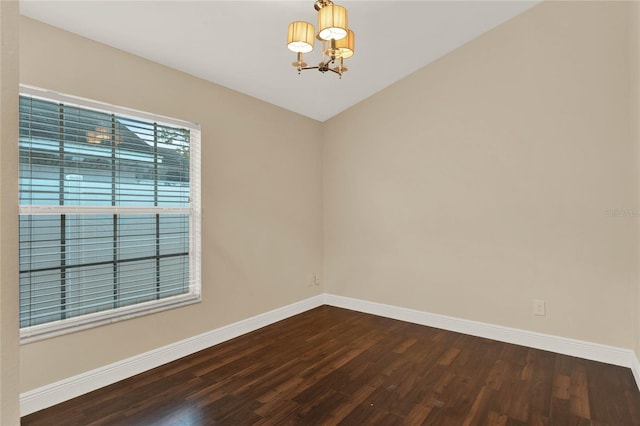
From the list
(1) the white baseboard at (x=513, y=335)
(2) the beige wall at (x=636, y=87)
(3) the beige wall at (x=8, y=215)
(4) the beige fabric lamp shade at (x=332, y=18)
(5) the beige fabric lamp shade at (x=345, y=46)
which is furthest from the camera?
(1) the white baseboard at (x=513, y=335)

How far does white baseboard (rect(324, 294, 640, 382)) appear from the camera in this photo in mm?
2770

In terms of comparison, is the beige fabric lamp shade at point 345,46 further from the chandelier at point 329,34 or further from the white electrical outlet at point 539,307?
the white electrical outlet at point 539,307

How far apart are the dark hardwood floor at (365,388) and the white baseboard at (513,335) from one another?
0.09m

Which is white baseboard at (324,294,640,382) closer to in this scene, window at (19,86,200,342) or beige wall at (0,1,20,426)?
window at (19,86,200,342)

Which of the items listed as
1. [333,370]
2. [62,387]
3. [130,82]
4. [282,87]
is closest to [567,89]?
[282,87]

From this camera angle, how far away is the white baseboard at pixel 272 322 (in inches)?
87.2

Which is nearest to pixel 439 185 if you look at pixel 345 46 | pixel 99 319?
pixel 345 46

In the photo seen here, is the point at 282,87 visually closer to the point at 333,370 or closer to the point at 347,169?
the point at 347,169

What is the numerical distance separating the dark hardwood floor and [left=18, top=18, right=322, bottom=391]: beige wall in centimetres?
32

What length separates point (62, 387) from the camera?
7.27 feet

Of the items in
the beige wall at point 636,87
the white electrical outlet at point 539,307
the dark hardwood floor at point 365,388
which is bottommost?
the dark hardwood floor at point 365,388

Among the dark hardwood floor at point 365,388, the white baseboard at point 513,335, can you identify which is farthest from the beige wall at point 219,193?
the white baseboard at point 513,335

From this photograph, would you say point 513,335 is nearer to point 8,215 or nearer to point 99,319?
point 99,319

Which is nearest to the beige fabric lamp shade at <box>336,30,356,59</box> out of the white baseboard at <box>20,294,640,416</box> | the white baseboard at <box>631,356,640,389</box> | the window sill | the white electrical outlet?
the window sill
